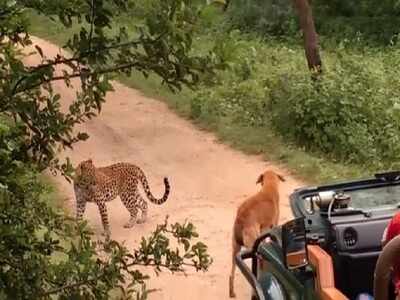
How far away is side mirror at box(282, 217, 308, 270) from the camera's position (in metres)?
3.21

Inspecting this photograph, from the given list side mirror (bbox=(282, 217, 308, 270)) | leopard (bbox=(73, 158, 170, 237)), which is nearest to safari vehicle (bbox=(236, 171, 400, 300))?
side mirror (bbox=(282, 217, 308, 270))

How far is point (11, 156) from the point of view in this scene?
2.39m

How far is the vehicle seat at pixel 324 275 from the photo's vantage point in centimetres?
302

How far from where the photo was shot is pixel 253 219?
693 cm

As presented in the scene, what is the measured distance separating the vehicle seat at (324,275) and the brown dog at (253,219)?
3427 millimetres

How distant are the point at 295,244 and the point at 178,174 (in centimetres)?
795

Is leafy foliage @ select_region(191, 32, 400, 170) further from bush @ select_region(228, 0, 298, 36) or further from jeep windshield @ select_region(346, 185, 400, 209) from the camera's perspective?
bush @ select_region(228, 0, 298, 36)

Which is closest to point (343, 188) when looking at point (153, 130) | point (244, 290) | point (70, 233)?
point (70, 233)

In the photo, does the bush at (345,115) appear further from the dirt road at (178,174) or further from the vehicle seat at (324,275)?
the vehicle seat at (324,275)

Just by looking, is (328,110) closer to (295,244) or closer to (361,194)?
(361,194)

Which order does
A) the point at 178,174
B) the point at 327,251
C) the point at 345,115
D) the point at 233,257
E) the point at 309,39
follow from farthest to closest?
the point at 309,39, the point at 345,115, the point at 178,174, the point at 233,257, the point at 327,251

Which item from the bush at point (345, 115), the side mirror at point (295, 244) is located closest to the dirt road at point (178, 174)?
the bush at point (345, 115)

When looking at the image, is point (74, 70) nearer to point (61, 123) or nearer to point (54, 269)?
point (61, 123)

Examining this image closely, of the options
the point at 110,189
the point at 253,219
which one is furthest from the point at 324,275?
the point at 110,189
